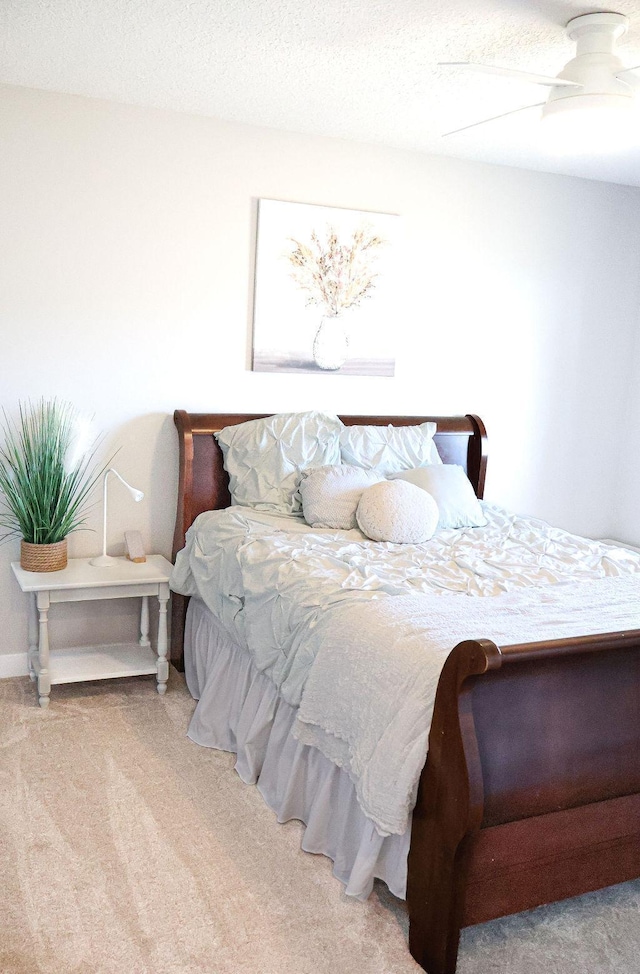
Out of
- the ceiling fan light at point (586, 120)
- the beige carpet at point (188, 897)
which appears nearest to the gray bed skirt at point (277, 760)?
the beige carpet at point (188, 897)

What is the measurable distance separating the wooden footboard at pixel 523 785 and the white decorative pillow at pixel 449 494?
61.2 inches

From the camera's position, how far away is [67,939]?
210cm

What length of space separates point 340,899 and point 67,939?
2.27 ft

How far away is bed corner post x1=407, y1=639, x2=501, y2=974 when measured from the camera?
1919mm

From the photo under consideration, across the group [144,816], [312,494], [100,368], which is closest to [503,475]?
[312,494]

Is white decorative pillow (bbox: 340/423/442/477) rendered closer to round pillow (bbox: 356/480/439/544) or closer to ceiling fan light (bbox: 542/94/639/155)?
round pillow (bbox: 356/480/439/544)

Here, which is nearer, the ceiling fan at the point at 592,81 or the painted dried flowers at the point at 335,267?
the ceiling fan at the point at 592,81

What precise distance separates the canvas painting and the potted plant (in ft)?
3.04

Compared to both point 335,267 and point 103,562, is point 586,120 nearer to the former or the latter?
point 335,267

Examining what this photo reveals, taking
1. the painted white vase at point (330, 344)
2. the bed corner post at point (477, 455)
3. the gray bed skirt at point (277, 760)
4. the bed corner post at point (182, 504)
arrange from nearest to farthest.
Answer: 1. the gray bed skirt at point (277, 760)
2. the bed corner post at point (182, 504)
3. the painted white vase at point (330, 344)
4. the bed corner post at point (477, 455)

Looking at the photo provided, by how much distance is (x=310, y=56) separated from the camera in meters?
2.89

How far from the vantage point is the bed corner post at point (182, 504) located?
3707 millimetres

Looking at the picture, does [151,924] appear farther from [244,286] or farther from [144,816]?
[244,286]

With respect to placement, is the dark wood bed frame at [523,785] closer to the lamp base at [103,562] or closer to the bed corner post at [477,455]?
the lamp base at [103,562]
